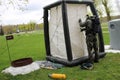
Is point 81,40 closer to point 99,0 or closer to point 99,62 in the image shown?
point 99,62

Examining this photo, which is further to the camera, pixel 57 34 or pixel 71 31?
pixel 57 34

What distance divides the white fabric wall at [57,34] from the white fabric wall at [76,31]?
37cm

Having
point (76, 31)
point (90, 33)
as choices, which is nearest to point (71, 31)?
point (76, 31)

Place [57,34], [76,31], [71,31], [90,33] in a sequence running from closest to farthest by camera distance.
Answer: [90,33] → [71,31] → [76,31] → [57,34]

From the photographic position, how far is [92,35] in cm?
841

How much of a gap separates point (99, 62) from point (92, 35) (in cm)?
106

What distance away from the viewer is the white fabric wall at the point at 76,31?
8.79 m

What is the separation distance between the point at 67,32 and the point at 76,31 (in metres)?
Answer: 0.61

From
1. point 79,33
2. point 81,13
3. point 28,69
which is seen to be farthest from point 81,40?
point 28,69

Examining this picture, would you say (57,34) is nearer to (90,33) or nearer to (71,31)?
(71,31)

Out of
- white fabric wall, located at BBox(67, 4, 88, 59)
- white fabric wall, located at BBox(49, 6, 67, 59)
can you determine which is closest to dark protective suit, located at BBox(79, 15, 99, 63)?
white fabric wall, located at BBox(67, 4, 88, 59)

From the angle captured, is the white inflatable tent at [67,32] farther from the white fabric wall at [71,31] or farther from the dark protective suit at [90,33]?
the dark protective suit at [90,33]

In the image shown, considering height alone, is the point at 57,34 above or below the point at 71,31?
below

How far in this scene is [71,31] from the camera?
875 centimetres
